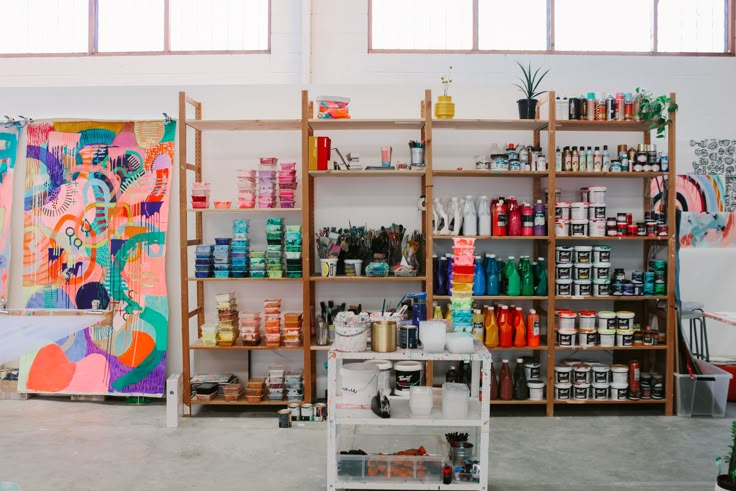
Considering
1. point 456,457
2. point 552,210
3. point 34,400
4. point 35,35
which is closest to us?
point 456,457

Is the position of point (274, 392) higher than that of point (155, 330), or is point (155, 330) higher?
point (155, 330)

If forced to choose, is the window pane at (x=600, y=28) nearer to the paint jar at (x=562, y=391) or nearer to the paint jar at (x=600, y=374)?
the paint jar at (x=600, y=374)

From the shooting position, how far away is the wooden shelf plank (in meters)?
5.25

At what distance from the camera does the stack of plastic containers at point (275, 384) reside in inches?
211

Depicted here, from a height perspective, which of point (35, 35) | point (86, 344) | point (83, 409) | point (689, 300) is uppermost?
point (35, 35)

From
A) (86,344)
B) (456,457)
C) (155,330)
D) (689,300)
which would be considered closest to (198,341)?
(155,330)

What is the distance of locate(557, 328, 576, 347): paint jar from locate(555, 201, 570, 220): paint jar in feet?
2.90

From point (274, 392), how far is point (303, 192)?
1.59 metres

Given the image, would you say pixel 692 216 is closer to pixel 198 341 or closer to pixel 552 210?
pixel 552 210

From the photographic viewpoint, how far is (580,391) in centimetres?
532

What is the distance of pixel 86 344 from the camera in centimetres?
573

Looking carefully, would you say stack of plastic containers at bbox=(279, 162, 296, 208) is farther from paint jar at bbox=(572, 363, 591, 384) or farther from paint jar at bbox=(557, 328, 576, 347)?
paint jar at bbox=(572, 363, 591, 384)

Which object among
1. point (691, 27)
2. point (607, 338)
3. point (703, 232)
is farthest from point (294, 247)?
point (691, 27)

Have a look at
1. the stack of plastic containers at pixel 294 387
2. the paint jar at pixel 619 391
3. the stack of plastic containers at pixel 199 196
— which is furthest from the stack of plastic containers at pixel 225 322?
the paint jar at pixel 619 391
